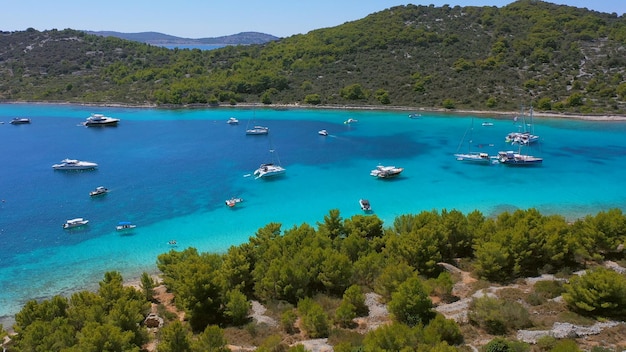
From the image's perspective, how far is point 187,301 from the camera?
2323cm

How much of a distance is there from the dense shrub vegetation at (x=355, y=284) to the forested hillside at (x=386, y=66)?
225 ft

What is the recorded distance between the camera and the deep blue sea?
121 ft

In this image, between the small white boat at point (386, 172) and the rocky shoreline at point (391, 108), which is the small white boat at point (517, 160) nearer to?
the small white boat at point (386, 172)

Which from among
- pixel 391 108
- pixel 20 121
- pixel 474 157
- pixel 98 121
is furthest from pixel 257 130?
pixel 20 121

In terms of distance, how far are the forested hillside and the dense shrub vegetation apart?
68654mm

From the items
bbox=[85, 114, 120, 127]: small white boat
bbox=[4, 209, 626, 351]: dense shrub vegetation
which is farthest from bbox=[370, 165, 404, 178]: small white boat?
bbox=[85, 114, 120, 127]: small white boat

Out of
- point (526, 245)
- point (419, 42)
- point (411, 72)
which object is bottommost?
point (526, 245)

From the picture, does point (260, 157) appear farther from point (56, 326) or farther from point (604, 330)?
point (604, 330)

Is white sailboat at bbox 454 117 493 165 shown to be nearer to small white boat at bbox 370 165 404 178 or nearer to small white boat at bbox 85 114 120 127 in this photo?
small white boat at bbox 370 165 404 178

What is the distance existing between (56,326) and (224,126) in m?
66.7

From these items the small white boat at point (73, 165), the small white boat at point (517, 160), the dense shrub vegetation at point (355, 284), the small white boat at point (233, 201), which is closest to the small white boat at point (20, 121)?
Answer: the small white boat at point (73, 165)

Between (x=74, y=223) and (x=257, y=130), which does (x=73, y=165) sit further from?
(x=257, y=130)

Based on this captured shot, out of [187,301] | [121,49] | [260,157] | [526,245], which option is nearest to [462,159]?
[260,157]

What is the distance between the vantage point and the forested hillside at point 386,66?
9862 centimetres
